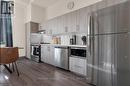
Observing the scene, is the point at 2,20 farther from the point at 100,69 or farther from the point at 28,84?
the point at 100,69

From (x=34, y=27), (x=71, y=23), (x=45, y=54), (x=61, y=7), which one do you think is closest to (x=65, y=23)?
(x=71, y=23)

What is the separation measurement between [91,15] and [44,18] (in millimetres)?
4665

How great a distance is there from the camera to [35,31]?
7.15m

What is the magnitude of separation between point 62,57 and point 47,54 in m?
1.19

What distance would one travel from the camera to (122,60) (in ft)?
7.92

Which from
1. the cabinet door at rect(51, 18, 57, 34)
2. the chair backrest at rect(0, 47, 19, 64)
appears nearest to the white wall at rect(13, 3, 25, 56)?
the cabinet door at rect(51, 18, 57, 34)

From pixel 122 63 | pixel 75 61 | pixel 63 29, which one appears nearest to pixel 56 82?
pixel 75 61

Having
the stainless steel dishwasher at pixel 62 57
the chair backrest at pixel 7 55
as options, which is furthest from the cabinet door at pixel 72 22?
the chair backrest at pixel 7 55

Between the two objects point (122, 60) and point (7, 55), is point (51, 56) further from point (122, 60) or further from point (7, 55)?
point (122, 60)

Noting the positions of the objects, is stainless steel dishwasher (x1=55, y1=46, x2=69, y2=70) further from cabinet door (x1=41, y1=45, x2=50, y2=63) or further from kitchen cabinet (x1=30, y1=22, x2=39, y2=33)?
kitchen cabinet (x1=30, y1=22, x2=39, y2=33)

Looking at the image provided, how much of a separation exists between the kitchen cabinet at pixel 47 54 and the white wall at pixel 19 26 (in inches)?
85.4

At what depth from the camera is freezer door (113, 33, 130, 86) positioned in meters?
2.34

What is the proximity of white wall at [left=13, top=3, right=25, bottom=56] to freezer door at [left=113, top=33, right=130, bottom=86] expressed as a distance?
6.09m

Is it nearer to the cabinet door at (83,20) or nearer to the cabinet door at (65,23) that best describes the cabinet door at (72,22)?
the cabinet door at (65,23)
